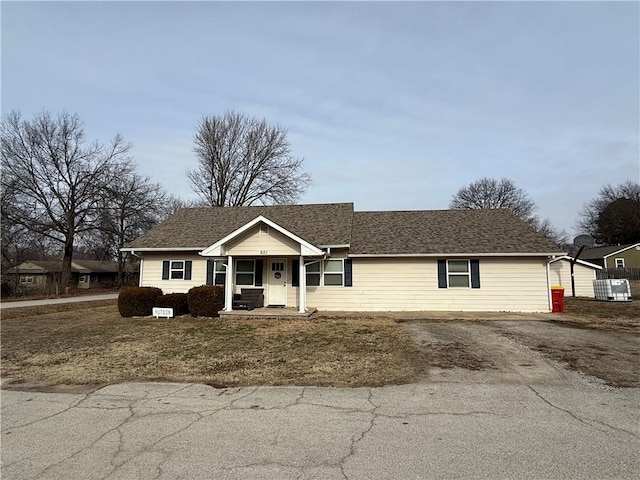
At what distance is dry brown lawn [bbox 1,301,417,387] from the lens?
655 centimetres

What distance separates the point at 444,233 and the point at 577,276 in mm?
14140

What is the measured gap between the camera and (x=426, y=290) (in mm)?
15555

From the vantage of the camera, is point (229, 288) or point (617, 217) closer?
point (229, 288)

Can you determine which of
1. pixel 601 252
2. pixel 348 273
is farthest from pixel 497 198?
pixel 348 273

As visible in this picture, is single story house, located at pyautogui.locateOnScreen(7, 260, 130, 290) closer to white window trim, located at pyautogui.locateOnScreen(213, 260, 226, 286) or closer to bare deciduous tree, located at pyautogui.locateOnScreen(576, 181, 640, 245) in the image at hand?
white window trim, located at pyautogui.locateOnScreen(213, 260, 226, 286)

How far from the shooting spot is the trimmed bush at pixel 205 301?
14.2 meters

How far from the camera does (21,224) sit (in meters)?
31.5

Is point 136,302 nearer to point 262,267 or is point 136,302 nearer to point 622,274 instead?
point 262,267

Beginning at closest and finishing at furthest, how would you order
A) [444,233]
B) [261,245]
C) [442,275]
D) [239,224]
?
[261,245], [442,275], [444,233], [239,224]

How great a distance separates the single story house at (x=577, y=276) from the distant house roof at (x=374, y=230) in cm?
932

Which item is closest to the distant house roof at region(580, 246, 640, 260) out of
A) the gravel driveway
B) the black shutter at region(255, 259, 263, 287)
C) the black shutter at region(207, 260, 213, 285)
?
the gravel driveway

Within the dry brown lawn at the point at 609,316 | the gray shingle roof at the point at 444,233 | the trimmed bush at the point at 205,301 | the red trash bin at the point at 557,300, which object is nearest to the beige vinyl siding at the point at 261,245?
the trimmed bush at the point at 205,301

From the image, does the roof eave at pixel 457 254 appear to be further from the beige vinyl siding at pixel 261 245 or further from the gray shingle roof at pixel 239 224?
the beige vinyl siding at pixel 261 245

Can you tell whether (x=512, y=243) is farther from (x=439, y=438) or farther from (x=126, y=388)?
(x=126, y=388)
